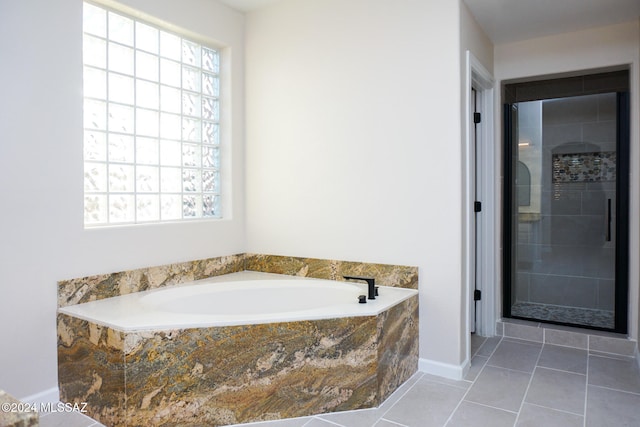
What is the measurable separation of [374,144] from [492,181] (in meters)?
1.19

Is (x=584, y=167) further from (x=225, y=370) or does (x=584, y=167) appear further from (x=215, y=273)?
(x=225, y=370)

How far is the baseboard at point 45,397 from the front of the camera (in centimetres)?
219

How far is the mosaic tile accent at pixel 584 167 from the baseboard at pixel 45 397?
405 cm

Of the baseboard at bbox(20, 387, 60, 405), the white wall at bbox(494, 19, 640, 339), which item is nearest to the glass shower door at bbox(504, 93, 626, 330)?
the white wall at bbox(494, 19, 640, 339)

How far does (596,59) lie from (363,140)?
1.86 m

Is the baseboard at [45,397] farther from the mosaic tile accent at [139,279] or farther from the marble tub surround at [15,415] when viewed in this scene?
the marble tub surround at [15,415]

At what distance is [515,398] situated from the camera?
2.38 m

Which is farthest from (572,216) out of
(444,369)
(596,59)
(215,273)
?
(215,273)

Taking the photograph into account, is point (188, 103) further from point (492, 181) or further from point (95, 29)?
point (492, 181)

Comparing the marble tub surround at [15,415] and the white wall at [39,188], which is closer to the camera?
the marble tub surround at [15,415]

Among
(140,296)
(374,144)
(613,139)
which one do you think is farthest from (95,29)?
(613,139)

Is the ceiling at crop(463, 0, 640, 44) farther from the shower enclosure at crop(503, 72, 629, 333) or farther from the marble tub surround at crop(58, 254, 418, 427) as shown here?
the marble tub surround at crop(58, 254, 418, 427)

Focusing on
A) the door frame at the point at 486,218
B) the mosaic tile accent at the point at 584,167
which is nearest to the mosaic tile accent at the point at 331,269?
the door frame at the point at 486,218

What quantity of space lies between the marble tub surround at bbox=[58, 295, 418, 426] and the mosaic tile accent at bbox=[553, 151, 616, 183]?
2459 mm
